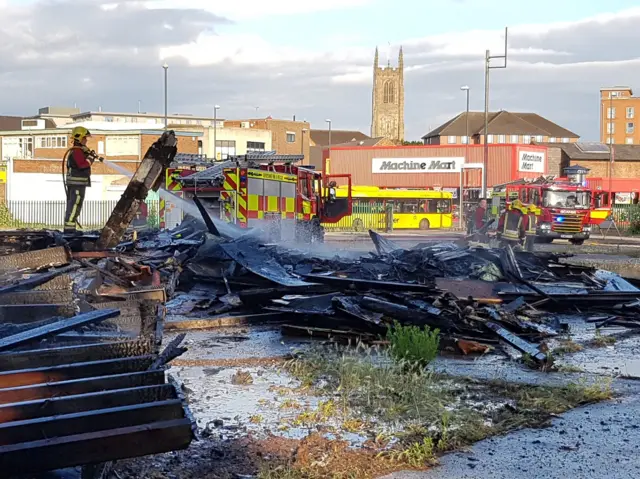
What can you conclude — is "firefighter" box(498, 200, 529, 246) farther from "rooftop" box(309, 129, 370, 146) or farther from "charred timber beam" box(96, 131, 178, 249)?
"rooftop" box(309, 129, 370, 146)

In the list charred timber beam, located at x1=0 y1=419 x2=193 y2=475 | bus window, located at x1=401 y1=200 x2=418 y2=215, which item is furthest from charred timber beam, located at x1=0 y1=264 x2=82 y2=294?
bus window, located at x1=401 y1=200 x2=418 y2=215

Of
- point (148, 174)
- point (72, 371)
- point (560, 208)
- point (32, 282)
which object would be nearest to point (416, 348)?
point (72, 371)

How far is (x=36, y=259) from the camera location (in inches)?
345

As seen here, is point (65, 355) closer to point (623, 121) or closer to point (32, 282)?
point (32, 282)

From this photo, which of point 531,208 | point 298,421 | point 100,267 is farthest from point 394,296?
point 531,208

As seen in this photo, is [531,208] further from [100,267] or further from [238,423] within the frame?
[238,423]

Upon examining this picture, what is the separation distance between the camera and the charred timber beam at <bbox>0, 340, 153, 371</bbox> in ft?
12.9

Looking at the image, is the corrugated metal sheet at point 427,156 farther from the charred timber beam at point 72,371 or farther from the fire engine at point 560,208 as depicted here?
the charred timber beam at point 72,371

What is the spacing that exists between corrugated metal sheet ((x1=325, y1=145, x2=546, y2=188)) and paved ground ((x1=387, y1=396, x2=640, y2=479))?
49.4 metres

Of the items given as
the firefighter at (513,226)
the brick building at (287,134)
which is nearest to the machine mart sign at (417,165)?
the brick building at (287,134)

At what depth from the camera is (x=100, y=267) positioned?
8.87 meters

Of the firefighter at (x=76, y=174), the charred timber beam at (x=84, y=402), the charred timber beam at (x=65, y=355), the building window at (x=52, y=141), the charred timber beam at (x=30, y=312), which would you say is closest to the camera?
the charred timber beam at (x=84, y=402)

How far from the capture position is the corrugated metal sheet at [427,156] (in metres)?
53.8

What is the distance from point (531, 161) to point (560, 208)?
96.6 feet
